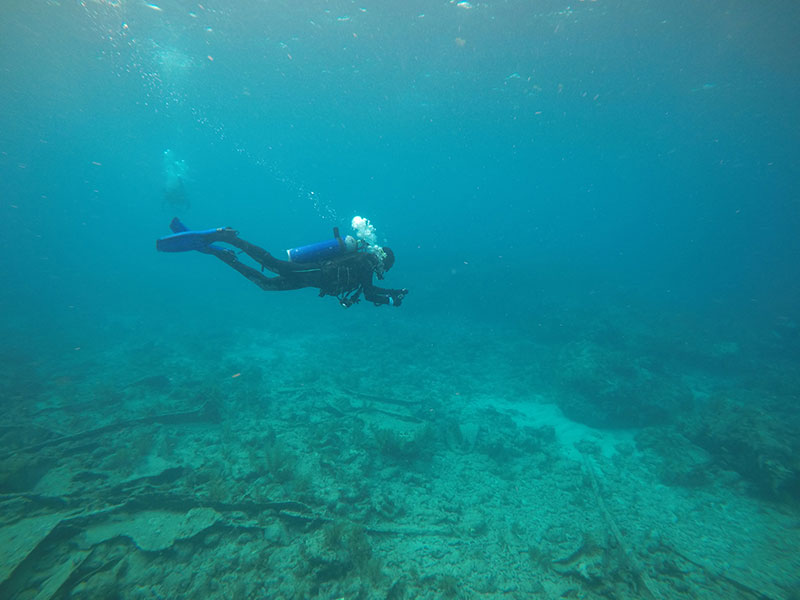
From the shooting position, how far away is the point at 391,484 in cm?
690

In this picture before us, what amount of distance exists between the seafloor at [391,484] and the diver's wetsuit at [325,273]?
13.2 ft

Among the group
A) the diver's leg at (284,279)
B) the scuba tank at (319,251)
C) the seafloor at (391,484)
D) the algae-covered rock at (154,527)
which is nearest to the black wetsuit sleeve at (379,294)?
the scuba tank at (319,251)

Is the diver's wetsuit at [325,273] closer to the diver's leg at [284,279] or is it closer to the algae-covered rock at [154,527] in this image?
the diver's leg at [284,279]

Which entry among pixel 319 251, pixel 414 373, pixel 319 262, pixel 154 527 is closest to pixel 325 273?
pixel 319 262

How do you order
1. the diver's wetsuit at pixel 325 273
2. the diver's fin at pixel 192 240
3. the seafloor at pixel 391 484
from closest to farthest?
the seafloor at pixel 391 484 → the diver's wetsuit at pixel 325 273 → the diver's fin at pixel 192 240

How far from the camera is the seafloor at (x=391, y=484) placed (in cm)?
448

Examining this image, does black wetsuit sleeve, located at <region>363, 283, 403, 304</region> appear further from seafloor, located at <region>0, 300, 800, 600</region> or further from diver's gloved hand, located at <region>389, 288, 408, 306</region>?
seafloor, located at <region>0, 300, 800, 600</region>

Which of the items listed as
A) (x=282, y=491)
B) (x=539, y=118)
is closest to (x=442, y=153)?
(x=539, y=118)

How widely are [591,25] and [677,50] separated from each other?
8.10m

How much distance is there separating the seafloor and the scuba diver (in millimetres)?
4084

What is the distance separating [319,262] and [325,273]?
37 cm

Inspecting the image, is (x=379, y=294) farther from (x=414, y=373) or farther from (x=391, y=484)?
(x=414, y=373)

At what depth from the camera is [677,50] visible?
23.0 metres

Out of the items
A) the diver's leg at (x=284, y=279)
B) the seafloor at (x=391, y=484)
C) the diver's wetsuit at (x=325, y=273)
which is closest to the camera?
the seafloor at (x=391, y=484)
